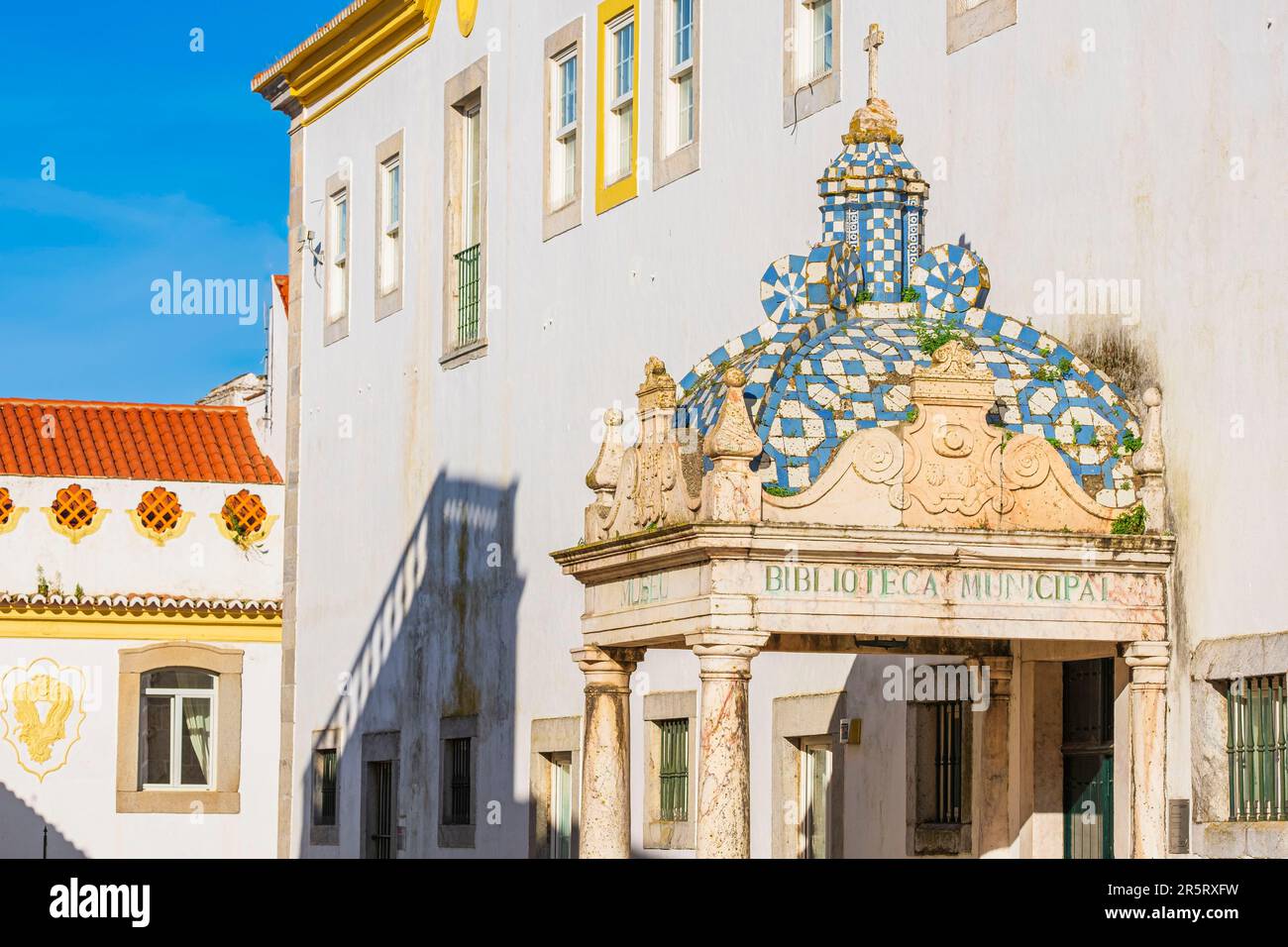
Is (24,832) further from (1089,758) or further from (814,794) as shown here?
(1089,758)

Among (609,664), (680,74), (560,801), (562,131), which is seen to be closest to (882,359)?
(609,664)

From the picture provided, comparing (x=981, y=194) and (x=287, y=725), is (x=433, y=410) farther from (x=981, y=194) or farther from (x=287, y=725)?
(x=981, y=194)

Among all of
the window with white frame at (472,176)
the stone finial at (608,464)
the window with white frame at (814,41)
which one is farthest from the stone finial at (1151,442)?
the window with white frame at (472,176)

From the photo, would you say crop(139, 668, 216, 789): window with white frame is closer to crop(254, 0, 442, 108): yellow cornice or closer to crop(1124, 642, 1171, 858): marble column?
crop(254, 0, 442, 108): yellow cornice

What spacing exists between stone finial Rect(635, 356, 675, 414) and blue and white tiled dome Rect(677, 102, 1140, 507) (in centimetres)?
25

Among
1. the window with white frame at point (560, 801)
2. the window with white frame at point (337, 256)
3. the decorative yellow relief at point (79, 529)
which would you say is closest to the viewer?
the window with white frame at point (560, 801)

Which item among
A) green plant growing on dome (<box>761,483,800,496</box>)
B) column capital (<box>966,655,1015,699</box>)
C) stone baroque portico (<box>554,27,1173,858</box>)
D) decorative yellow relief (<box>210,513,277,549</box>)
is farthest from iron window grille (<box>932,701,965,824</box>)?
decorative yellow relief (<box>210,513,277,549</box>)

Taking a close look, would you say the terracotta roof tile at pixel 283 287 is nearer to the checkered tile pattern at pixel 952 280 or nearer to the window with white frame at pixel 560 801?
the window with white frame at pixel 560 801

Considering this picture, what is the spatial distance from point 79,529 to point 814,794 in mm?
13952

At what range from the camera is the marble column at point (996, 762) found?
595 inches

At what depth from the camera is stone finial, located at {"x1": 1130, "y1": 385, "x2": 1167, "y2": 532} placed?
13.1 m

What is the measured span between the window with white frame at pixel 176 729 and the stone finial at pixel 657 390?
17164 millimetres
